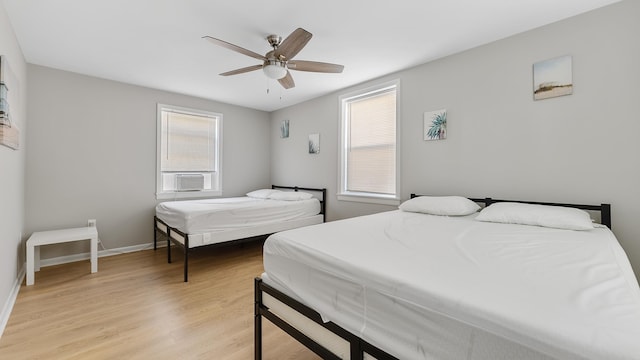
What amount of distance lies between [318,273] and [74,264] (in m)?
3.71

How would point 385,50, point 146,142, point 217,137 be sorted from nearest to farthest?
point 385,50
point 146,142
point 217,137

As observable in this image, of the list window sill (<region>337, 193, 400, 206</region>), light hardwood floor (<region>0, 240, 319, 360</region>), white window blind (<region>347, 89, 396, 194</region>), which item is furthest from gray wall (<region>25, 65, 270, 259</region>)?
window sill (<region>337, 193, 400, 206</region>)

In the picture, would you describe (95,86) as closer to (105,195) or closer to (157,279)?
(105,195)

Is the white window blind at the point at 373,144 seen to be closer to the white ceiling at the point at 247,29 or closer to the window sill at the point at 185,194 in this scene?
the white ceiling at the point at 247,29

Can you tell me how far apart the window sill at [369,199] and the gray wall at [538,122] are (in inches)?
7.0

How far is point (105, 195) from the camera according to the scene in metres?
3.72

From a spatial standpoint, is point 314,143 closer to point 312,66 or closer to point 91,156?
point 312,66

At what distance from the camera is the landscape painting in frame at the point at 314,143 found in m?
4.45

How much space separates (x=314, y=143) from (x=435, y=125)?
2.01m

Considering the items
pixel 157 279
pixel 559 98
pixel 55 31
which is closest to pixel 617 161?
pixel 559 98

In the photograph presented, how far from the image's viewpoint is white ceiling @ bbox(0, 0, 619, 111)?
82.2 inches

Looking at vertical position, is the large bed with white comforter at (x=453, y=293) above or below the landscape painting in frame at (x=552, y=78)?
below

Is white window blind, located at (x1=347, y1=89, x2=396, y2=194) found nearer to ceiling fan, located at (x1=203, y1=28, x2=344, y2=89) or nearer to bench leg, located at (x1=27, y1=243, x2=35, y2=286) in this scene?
ceiling fan, located at (x1=203, y1=28, x2=344, y2=89)

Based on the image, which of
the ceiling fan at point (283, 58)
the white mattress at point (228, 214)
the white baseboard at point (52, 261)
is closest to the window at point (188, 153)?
the white mattress at point (228, 214)
